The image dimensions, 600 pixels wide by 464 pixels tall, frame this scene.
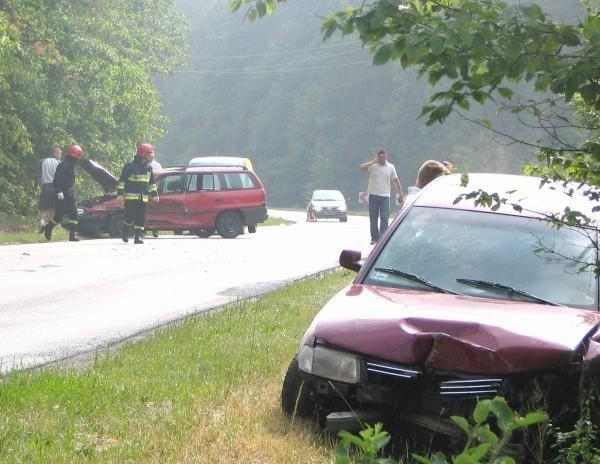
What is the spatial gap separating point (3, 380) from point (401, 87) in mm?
78728

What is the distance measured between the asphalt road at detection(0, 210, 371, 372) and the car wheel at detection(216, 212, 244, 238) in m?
4.11

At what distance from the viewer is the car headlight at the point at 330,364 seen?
5.55 meters

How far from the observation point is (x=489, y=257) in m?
6.57

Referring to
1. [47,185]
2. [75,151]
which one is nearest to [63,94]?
[47,185]

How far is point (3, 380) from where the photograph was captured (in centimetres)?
769

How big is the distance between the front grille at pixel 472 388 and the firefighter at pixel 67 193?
20859 millimetres

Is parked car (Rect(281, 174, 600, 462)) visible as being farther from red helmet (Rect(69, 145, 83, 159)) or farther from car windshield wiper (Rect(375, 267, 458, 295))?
red helmet (Rect(69, 145, 83, 159))

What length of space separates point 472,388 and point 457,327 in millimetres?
294

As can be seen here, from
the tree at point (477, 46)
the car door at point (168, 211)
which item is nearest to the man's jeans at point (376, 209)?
the car door at point (168, 211)

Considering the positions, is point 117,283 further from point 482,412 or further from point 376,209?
point 482,412

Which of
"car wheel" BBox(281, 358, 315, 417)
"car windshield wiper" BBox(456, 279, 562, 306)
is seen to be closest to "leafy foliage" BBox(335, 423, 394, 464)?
"car wheel" BBox(281, 358, 315, 417)

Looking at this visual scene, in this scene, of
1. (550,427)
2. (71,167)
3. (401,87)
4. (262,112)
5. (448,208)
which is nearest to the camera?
(550,427)

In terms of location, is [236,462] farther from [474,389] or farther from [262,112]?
[262,112]

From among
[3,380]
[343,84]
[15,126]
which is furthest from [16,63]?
[343,84]
